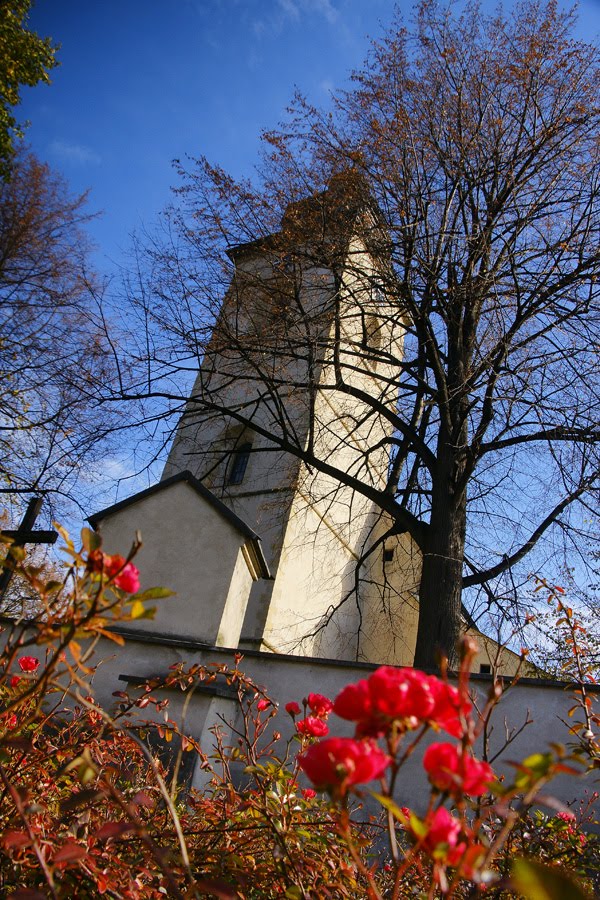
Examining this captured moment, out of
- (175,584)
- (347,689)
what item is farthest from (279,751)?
(347,689)

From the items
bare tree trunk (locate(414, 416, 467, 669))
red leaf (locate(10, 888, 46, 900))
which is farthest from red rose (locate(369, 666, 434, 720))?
bare tree trunk (locate(414, 416, 467, 669))

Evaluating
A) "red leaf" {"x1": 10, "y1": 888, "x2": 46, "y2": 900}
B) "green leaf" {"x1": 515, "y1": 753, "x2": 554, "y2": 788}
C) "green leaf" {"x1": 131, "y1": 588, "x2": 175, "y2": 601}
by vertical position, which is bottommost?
"red leaf" {"x1": 10, "y1": 888, "x2": 46, "y2": 900}

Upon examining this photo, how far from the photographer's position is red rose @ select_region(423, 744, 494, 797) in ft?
2.71

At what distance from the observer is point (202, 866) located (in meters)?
1.64

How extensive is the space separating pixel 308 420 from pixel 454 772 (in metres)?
9.49

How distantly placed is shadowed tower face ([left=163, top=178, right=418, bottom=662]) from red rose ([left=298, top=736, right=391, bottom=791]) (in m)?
6.79

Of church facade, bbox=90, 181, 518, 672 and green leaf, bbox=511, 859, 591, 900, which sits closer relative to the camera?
green leaf, bbox=511, 859, 591, 900

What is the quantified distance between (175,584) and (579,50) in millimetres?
8137

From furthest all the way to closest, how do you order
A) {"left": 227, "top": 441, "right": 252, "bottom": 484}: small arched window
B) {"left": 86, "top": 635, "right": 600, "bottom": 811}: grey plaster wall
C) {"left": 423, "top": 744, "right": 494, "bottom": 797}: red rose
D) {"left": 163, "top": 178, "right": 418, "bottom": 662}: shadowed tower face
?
{"left": 227, "top": 441, "right": 252, "bottom": 484}: small arched window, {"left": 163, "top": 178, "right": 418, "bottom": 662}: shadowed tower face, {"left": 86, "top": 635, "right": 600, "bottom": 811}: grey plaster wall, {"left": 423, "top": 744, "right": 494, "bottom": 797}: red rose

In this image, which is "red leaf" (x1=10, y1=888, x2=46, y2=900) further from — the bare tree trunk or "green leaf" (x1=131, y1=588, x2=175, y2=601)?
the bare tree trunk

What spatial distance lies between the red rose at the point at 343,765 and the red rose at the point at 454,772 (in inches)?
2.6

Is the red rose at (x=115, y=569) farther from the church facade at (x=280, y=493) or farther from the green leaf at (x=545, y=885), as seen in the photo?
the church facade at (x=280, y=493)

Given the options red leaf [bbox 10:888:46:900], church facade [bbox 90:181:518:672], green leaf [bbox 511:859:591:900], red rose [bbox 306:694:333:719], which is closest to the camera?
green leaf [bbox 511:859:591:900]

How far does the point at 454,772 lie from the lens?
829 millimetres
